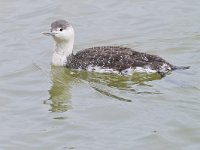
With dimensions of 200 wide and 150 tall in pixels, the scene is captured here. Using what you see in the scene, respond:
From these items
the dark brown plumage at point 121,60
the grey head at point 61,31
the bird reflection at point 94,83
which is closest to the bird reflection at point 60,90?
the bird reflection at point 94,83

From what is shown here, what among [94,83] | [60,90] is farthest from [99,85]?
[60,90]

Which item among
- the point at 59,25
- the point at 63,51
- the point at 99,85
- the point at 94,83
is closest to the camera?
the point at 99,85

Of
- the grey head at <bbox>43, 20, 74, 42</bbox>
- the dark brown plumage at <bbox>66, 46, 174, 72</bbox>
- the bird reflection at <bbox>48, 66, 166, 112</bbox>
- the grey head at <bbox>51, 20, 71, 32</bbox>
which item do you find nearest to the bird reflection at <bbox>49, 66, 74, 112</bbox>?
the bird reflection at <bbox>48, 66, 166, 112</bbox>

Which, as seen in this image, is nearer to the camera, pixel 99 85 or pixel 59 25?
pixel 99 85

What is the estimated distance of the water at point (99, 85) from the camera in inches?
374

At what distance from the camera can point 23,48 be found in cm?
1361

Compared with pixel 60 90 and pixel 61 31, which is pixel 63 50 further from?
pixel 60 90

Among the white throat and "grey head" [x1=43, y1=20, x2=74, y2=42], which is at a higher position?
"grey head" [x1=43, y1=20, x2=74, y2=42]

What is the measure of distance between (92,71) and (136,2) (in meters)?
4.35

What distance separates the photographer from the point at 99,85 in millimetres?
11453

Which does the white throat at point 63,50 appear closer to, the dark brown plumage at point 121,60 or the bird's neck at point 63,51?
the bird's neck at point 63,51

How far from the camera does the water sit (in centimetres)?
949

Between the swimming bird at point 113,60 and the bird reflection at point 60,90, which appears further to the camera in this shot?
the swimming bird at point 113,60

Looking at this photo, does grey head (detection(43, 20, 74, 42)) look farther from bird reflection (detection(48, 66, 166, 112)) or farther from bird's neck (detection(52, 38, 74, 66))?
bird reflection (detection(48, 66, 166, 112))
